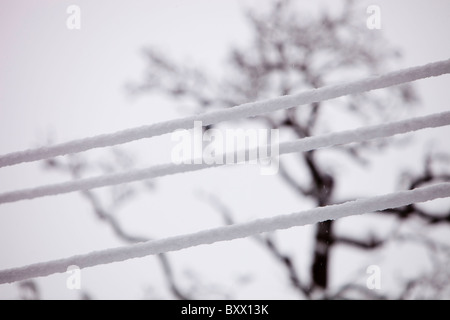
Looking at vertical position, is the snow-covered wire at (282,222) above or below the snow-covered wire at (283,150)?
below

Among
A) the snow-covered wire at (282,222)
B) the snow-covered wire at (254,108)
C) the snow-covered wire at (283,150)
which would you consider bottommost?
the snow-covered wire at (282,222)

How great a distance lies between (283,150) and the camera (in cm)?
69

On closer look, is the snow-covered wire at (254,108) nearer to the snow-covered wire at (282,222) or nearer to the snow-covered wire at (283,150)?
the snow-covered wire at (283,150)

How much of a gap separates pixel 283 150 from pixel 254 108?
4.1 inches

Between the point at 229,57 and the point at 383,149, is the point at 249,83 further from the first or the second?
the point at 383,149

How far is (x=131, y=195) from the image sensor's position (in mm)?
5848

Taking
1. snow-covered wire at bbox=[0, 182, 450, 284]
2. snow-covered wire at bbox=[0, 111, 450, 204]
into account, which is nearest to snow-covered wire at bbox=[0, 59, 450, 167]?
snow-covered wire at bbox=[0, 111, 450, 204]

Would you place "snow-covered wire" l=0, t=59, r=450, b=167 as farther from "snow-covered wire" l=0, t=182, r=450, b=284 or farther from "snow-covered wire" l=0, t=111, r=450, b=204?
"snow-covered wire" l=0, t=182, r=450, b=284

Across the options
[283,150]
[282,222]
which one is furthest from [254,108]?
[282,222]

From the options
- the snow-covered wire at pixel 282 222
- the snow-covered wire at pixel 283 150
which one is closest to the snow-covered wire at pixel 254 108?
the snow-covered wire at pixel 283 150

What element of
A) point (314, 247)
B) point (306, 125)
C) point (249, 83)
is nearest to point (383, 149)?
point (306, 125)

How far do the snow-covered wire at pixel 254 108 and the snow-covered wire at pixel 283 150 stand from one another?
7 centimetres

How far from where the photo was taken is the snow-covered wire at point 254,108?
0.71 metres
